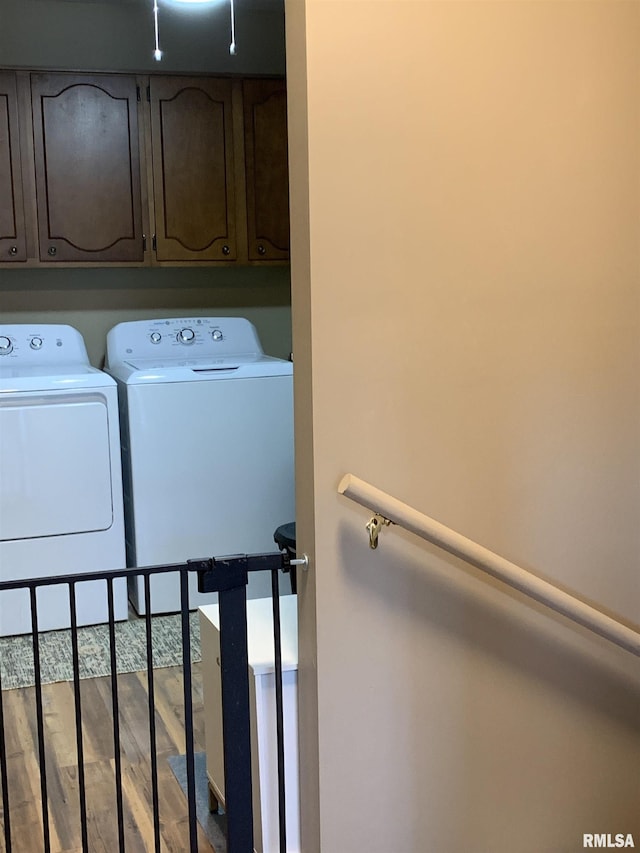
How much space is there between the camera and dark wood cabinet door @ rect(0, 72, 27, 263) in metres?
3.74

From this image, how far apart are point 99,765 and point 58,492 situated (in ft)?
4.32

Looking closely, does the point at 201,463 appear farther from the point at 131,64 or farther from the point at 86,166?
the point at 131,64

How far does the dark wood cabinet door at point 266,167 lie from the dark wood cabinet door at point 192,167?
9cm

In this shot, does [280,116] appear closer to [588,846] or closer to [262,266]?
[262,266]

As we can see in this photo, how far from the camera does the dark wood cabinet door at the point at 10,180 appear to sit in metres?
3.74

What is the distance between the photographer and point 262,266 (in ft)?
14.8

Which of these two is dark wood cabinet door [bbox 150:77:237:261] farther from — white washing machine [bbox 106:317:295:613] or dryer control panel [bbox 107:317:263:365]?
white washing machine [bbox 106:317:295:613]

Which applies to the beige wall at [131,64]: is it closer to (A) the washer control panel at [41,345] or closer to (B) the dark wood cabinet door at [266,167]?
(A) the washer control panel at [41,345]

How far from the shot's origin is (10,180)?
12.4 feet

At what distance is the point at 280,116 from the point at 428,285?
270cm

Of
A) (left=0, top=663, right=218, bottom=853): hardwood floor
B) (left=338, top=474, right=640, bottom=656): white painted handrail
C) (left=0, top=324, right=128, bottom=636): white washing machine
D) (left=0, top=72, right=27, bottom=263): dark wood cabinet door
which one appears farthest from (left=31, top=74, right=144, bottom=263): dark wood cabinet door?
(left=338, top=474, right=640, bottom=656): white painted handrail

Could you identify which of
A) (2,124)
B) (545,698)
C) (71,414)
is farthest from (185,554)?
(545,698)
